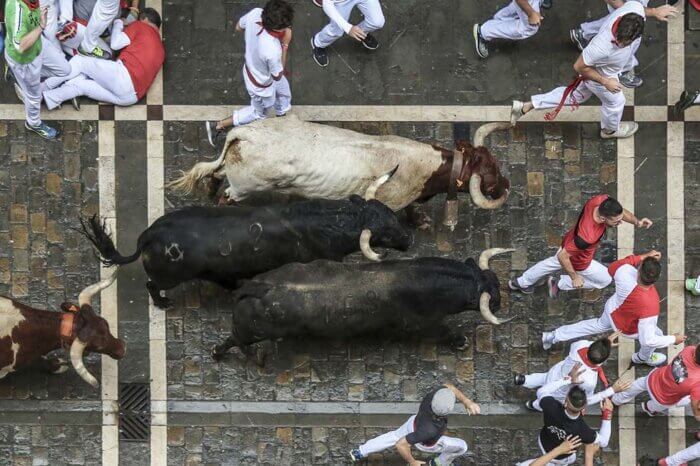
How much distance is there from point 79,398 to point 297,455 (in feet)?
9.79

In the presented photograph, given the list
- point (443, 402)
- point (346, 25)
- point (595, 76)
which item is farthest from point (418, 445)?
point (346, 25)

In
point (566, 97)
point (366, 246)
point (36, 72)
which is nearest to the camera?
point (366, 246)

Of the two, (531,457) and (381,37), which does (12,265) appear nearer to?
(381,37)

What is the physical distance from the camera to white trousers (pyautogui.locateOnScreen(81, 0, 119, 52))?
40.1ft

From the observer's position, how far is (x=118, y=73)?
12.5 m

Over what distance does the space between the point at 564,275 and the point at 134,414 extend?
593cm

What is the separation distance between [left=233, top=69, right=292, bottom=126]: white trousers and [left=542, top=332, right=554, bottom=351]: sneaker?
14.9ft

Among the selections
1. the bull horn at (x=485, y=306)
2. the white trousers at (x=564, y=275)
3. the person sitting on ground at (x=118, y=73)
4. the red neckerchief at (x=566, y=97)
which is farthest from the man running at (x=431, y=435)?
the person sitting on ground at (x=118, y=73)

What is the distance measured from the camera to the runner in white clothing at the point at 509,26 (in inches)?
483

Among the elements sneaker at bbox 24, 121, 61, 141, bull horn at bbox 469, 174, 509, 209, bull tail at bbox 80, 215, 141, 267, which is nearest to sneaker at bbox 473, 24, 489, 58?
bull horn at bbox 469, 174, 509, 209

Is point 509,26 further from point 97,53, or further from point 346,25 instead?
point 97,53

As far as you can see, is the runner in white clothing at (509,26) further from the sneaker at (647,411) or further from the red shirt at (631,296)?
the sneaker at (647,411)

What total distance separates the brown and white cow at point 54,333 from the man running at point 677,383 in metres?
6.50

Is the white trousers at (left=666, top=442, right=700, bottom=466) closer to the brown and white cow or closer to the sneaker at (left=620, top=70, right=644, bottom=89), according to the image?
the sneaker at (left=620, top=70, right=644, bottom=89)
